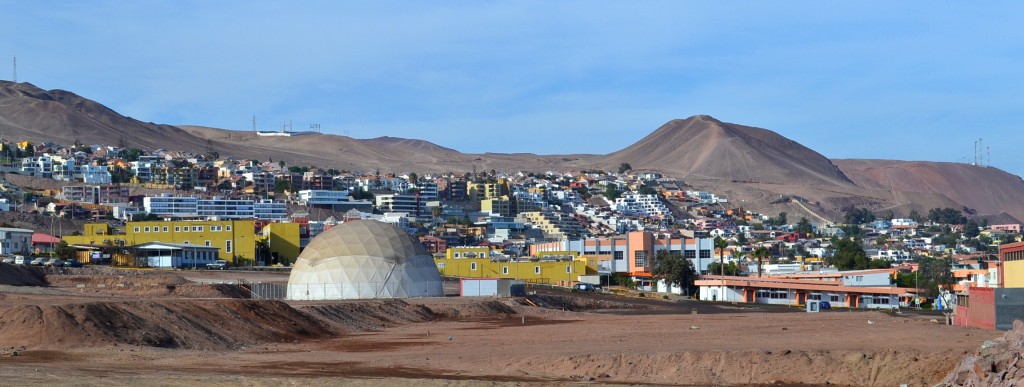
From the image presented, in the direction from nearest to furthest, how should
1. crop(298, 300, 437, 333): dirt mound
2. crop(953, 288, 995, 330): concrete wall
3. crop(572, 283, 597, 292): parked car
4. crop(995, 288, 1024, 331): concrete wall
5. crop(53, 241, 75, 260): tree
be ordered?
crop(995, 288, 1024, 331): concrete wall → crop(953, 288, 995, 330): concrete wall → crop(298, 300, 437, 333): dirt mound → crop(572, 283, 597, 292): parked car → crop(53, 241, 75, 260): tree

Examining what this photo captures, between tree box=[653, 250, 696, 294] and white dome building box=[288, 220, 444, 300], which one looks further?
tree box=[653, 250, 696, 294]

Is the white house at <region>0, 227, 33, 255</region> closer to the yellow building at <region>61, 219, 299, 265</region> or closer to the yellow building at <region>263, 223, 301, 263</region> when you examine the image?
the yellow building at <region>61, 219, 299, 265</region>

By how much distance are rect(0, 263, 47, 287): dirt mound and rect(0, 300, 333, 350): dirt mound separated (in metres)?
27.9

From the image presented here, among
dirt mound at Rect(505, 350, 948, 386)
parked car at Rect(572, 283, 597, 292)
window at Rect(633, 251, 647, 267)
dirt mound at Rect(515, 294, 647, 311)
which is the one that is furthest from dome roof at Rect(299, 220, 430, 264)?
window at Rect(633, 251, 647, 267)

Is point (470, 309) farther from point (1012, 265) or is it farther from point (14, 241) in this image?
point (14, 241)

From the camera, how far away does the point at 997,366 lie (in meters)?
26.7

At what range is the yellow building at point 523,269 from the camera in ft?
391

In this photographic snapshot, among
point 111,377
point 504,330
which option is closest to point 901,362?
point 111,377

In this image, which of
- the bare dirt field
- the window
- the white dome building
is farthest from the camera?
the window

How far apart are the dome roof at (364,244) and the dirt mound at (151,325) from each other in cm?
2850

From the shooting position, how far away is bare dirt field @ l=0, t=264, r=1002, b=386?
3359cm

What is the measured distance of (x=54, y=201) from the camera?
7835 inches

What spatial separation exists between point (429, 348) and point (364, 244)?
38595 millimetres

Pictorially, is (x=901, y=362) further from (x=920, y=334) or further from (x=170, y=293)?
(x=170, y=293)
